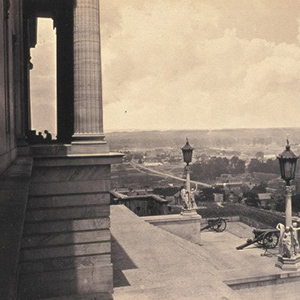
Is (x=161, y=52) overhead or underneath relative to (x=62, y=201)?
overhead

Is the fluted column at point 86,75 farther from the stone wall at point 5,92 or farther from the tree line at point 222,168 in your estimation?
the tree line at point 222,168

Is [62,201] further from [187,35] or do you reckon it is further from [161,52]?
[161,52]

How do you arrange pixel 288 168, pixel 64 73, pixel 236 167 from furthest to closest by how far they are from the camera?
1. pixel 236 167
2. pixel 64 73
3. pixel 288 168

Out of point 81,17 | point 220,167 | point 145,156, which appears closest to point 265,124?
point 220,167

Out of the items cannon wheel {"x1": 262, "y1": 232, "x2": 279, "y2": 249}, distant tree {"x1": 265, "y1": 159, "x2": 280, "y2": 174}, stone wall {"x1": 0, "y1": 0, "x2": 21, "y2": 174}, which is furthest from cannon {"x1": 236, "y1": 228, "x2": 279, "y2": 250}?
distant tree {"x1": 265, "y1": 159, "x2": 280, "y2": 174}

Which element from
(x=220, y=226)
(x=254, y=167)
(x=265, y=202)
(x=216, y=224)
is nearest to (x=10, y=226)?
(x=216, y=224)

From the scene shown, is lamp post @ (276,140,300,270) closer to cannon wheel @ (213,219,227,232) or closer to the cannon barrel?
the cannon barrel

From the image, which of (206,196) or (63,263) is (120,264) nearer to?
(63,263)
